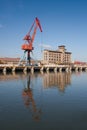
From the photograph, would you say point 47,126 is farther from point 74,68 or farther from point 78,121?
point 74,68

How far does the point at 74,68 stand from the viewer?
460ft

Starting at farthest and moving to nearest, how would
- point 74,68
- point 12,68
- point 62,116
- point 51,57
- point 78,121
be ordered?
point 51,57, point 74,68, point 12,68, point 62,116, point 78,121

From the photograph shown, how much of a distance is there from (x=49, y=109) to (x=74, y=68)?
396 ft

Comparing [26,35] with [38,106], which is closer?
[38,106]

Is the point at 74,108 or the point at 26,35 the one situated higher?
the point at 26,35

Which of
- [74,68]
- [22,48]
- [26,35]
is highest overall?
[26,35]

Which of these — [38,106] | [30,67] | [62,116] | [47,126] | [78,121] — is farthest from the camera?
[30,67]

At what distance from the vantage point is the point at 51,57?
654ft

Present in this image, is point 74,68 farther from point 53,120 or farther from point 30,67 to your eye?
point 53,120

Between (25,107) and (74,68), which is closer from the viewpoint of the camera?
(25,107)

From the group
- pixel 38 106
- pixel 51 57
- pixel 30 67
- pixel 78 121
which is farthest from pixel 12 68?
pixel 51 57

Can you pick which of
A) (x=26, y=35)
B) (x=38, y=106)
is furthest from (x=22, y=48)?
(x=38, y=106)

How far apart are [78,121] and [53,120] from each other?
2118 millimetres

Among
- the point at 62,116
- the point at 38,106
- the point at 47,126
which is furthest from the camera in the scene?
the point at 38,106
